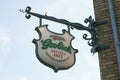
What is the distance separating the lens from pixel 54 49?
8.46 metres

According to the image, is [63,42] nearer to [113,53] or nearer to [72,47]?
[72,47]

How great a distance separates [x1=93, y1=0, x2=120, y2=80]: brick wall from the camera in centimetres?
879

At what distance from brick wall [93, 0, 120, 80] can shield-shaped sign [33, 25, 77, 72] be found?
2.30ft

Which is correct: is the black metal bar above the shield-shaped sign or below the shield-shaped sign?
above

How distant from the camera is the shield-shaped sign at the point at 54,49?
8.24 metres

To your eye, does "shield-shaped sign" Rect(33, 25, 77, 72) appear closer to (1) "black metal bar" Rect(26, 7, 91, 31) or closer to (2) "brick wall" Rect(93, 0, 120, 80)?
(1) "black metal bar" Rect(26, 7, 91, 31)

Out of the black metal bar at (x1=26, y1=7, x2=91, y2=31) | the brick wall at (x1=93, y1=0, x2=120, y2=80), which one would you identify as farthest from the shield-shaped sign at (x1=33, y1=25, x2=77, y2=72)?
the brick wall at (x1=93, y1=0, x2=120, y2=80)

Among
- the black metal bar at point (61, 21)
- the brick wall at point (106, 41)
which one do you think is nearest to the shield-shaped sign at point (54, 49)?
the black metal bar at point (61, 21)

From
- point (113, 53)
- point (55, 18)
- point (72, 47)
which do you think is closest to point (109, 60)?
point (113, 53)

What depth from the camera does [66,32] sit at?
8.94 metres

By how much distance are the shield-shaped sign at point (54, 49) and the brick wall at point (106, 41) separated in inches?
27.6

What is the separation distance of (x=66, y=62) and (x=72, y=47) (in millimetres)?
458

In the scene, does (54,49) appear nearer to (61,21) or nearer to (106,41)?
(61,21)

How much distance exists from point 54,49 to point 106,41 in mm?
1308
